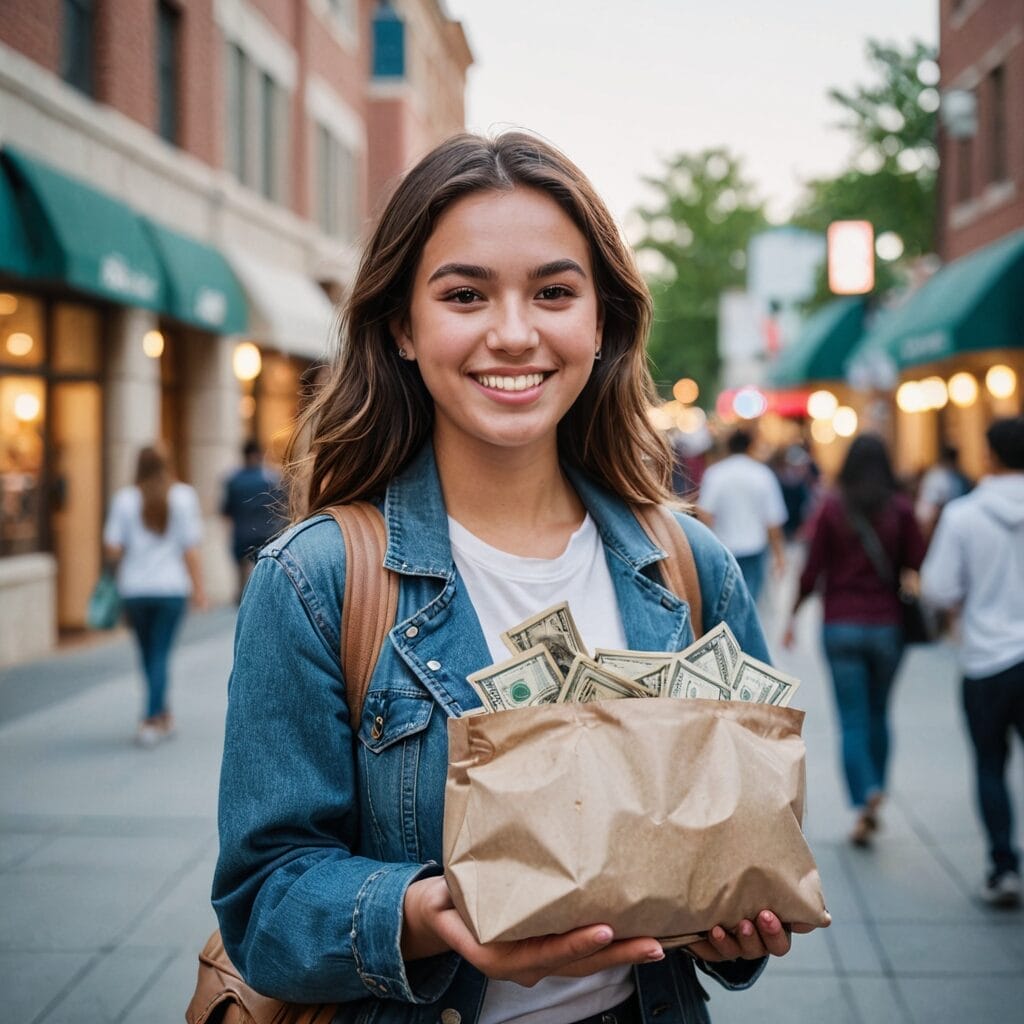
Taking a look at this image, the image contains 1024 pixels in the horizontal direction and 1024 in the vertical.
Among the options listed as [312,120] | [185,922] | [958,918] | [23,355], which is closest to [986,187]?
[312,120]

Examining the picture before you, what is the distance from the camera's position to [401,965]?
167 cm

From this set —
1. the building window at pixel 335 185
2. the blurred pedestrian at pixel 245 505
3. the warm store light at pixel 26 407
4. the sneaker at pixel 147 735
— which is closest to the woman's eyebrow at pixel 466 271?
the sneaker at pixel 147 735

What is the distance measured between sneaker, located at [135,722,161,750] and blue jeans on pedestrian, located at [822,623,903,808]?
436 centimetres

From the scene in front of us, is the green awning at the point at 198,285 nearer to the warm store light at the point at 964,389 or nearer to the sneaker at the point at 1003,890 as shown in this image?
the sneaker at the point at 1003,890

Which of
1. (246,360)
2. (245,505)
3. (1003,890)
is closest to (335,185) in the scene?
(246,360)

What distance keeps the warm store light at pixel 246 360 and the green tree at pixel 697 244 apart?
1409 inches

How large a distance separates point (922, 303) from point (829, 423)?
17748 millimetres

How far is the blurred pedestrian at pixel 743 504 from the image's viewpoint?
11.0 m

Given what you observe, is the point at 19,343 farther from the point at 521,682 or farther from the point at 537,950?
the point at 537,950

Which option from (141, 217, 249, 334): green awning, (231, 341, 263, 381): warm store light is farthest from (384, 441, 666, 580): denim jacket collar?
(231, 341, 263, 381): warm store light

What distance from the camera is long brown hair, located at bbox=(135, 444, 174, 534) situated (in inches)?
336

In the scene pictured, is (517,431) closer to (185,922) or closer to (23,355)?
(185,922)

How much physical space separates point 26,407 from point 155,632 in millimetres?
4503

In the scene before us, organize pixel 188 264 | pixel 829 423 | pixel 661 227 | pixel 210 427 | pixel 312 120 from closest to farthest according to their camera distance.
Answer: pixel 188 264
pixel 210 427
pixel 312 120
pixel 829 423
pixel 661 227
